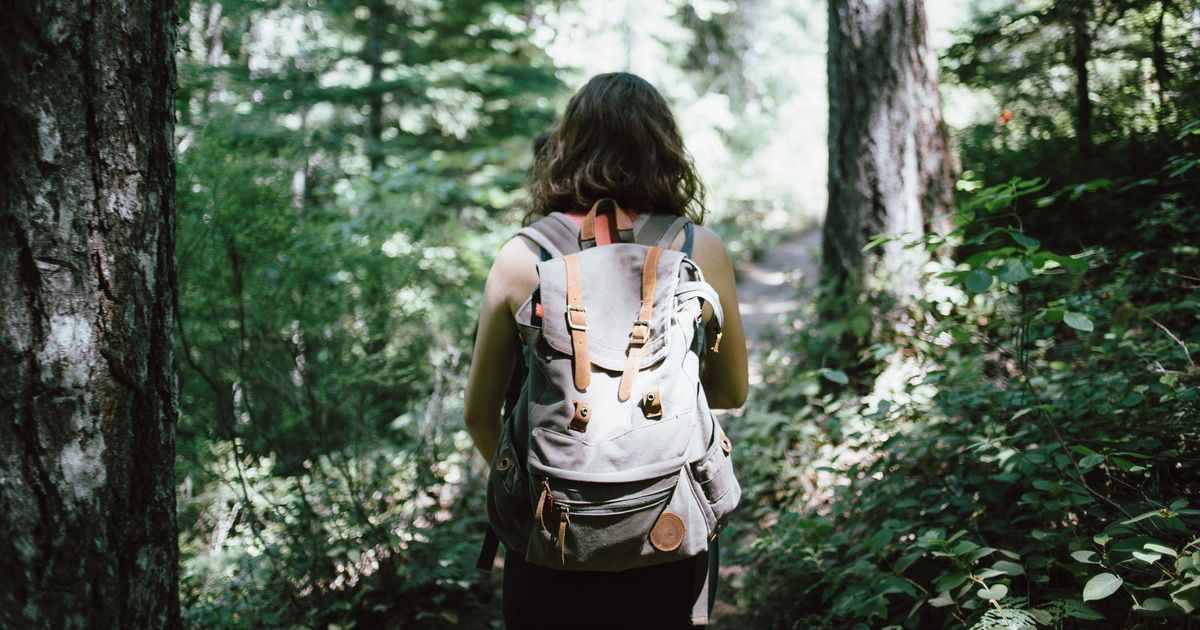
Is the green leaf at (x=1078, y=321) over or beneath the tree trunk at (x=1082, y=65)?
beneath

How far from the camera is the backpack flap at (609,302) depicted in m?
1.52

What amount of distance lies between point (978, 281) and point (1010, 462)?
2.43 ft

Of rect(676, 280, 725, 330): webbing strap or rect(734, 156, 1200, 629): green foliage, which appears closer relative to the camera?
rect(676, 280, 725, 330): webbing strap

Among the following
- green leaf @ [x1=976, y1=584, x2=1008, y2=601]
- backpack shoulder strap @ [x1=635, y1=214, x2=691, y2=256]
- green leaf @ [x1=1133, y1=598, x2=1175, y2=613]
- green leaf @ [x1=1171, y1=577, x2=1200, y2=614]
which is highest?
backpack shoulder strap @ [x1=635, y1=214, x2=691, y2=256]

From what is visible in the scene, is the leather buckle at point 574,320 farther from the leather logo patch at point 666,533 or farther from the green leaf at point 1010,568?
the green leaf at point 1010,568

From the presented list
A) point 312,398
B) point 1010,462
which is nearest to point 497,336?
point 1010,462

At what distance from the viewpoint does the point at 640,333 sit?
1532 mm

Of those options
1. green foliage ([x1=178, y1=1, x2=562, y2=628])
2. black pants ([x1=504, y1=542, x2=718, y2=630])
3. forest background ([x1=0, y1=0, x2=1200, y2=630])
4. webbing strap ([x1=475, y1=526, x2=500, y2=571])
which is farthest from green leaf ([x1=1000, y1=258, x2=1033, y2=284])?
green foliage ([x1=178, y1=1, x2=562, y2=628])

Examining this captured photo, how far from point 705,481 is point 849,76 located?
3.45 meters

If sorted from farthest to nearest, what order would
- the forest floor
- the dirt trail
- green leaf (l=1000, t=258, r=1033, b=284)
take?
1. the dirt trail
2. the forest floor
3. green leaf (l=1000, t=258, r=1033, b=284)

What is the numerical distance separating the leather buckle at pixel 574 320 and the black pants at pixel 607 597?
594 millimetres

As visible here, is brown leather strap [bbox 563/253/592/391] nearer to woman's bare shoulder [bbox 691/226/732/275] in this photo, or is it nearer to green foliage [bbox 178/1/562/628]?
woman's bare shoulder [bbox 691/226/732/275]

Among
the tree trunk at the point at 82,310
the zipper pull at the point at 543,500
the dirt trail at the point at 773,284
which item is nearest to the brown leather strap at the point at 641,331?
the zipper pull at the point at 543,500

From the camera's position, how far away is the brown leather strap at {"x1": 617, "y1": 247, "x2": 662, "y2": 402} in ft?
4.91
